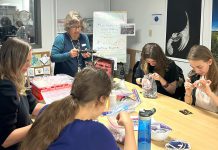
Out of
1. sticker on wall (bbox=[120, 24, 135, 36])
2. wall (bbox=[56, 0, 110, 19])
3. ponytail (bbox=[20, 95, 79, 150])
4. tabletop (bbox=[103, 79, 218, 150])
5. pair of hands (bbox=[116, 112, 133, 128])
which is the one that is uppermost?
wall (bbox=[56, 0, 110, 19])

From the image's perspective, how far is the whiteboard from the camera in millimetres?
4531

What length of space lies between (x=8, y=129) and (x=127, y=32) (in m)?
3.37

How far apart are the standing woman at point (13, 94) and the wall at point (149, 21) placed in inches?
100

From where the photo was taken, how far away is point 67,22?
3061 millimetres

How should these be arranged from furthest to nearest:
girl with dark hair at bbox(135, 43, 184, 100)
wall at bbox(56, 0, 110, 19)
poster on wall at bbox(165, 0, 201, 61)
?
wall at bbox(56, 0, 110, 19) < poster on wall at bbox(165, 0, 201, 61) < girl with dark hair at bbox(135, 43, 184, 100)

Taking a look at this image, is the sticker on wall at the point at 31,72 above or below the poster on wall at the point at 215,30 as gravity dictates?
below

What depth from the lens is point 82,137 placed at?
1.02 meters

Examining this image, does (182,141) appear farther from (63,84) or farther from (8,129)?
(63,84)

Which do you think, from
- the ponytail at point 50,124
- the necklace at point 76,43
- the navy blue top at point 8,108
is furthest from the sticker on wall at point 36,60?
the ponytail at point 50,124

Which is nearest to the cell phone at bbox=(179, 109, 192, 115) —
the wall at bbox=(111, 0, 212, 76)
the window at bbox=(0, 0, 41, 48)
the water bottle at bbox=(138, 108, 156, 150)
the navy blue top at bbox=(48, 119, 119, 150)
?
the water bottle at bbox=(138, 108, 156, 150)

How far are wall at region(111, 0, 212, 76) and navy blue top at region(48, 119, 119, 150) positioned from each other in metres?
2.78

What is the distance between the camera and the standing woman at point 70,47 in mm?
3045

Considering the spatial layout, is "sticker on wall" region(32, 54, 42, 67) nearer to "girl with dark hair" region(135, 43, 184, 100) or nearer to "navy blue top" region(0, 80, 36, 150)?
"girl with dark hair" region(135, 43, 184, 100)

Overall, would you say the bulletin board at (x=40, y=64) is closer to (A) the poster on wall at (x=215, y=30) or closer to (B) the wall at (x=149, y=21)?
(B) the wall at (x=149, y=21)
